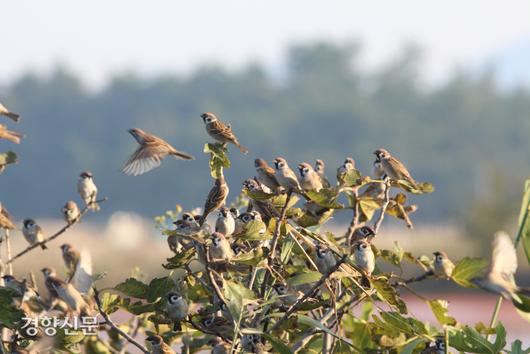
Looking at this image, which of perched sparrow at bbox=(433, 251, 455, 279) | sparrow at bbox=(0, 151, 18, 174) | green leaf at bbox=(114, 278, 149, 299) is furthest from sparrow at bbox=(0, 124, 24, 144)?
perched sparrow at bbox=(433, 251, 455, 279)

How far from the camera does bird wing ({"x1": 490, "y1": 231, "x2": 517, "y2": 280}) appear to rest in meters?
2.59

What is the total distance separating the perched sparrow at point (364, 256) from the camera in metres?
2.98

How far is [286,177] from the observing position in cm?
330

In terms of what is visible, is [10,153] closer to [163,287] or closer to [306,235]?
[163,287]

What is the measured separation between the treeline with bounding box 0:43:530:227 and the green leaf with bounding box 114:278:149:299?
6779 centimetres

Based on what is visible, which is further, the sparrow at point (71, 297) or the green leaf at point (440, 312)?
the sparrow at point (71, 297)

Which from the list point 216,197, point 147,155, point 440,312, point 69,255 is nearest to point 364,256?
point 440,312

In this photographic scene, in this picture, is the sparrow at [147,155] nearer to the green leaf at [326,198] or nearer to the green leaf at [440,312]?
the green leaf at [326,198]

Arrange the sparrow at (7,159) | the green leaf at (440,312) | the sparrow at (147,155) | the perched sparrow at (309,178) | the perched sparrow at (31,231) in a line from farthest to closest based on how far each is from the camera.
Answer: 1. the perched sparrow at (31,231)
2. the sparrow at (147,155)
3. the perched sparrow at (309,178)
4. the sparrow at (7,159)
5. the green leaf at (440,312)

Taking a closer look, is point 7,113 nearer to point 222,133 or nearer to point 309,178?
point 222,133

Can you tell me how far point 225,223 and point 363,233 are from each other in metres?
0.43

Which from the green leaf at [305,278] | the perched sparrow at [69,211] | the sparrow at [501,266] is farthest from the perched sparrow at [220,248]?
the perched sparrow at [69,211]

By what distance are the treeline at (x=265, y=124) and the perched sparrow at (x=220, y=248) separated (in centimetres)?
6791

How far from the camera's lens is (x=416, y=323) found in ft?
9.48
